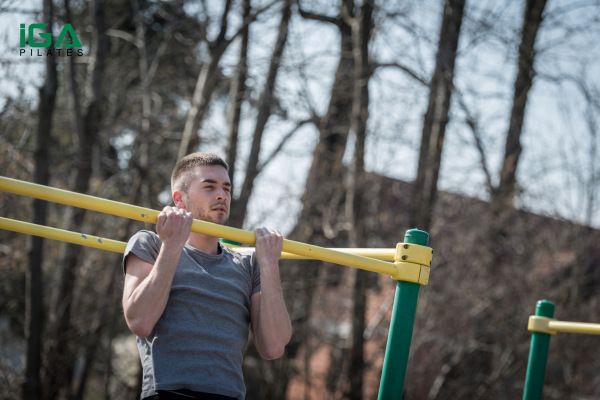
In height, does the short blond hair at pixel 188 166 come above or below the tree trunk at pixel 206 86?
below

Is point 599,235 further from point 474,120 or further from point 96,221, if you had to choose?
point 96,221

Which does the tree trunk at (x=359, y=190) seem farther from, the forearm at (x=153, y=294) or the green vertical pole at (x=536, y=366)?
the forearm at (x=153, y=294)

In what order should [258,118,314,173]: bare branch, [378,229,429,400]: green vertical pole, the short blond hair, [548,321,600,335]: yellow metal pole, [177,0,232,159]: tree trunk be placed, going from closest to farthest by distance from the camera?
[378,229,429,400]: green vertical pole, the short blond hair, [548,321,600,335]: yellow metal pole, [177,0,232,159]: tree trunk, [258,118,314,173]: bare branch

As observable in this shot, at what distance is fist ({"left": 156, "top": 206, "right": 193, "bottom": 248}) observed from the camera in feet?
7.25

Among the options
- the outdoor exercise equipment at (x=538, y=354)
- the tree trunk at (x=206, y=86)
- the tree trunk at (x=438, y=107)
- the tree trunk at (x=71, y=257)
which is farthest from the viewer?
the tree trunk at (x=438, y=107)

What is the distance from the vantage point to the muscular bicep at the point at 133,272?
2320 mm

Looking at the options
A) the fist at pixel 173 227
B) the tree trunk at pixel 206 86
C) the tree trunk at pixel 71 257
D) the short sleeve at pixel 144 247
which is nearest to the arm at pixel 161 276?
the fist at pixel 173 227

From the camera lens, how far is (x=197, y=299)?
7.80 ft

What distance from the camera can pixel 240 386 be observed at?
7.87ft

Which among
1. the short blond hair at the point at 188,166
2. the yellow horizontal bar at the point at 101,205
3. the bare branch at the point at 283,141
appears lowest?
the yellow horizontal bar at the point at 101,205

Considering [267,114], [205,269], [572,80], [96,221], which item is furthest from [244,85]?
[205,269]

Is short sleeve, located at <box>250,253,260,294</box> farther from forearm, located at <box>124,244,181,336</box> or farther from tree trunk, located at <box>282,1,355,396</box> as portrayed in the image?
tree trunk, located at <box>282,1,355,396</box>

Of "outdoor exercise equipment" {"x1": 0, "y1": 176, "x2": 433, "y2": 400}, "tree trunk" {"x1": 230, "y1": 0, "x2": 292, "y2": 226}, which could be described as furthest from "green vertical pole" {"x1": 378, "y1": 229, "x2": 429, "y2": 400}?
"tree trunk" {"x1": 230, "y1": 0, "x2": 292, "y2": 226}

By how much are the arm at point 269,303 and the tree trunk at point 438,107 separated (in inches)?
184
